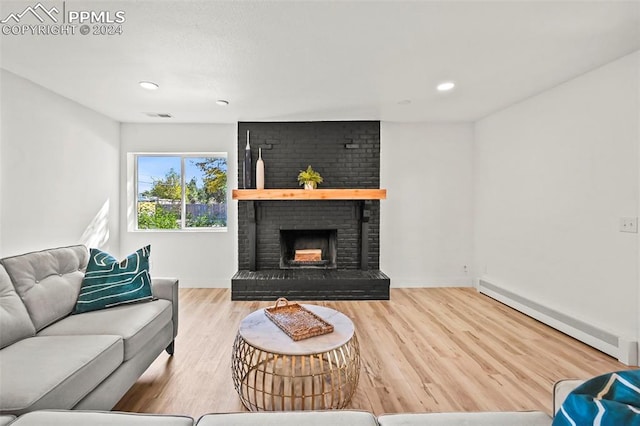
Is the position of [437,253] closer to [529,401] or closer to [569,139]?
[569,139]

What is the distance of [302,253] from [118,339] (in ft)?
9.83

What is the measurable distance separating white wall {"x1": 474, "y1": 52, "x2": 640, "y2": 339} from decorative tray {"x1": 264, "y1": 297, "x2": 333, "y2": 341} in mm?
2426

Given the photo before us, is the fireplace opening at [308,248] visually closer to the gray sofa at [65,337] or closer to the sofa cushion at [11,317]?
the gray sofa at [65,337]

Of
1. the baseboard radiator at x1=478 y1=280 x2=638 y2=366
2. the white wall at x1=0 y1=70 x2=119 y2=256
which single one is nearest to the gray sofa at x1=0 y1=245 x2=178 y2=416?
the white wall at x1=0 y1=70 x2=119 y2=256

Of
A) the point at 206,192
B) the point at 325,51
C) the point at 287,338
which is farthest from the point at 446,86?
the point at 206,192

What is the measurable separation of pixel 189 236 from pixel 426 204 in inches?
137

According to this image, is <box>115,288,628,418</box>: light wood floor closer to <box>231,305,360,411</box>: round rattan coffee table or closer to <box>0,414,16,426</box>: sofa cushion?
<box>231,305,360,411</box>: round rattan coffee table

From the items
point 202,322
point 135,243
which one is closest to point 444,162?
point 202,322

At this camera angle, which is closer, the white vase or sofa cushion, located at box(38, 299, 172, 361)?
sofa cushion, located at box(38, 299, 172, 361)

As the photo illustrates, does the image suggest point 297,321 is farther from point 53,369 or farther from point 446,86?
point 446,86

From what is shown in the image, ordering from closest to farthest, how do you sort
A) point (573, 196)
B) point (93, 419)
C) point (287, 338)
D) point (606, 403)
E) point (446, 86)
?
point (606, 403) < point (93, 419) < point (287, 338) < point (573, 196) < point (446, 86)

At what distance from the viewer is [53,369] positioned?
140 cm

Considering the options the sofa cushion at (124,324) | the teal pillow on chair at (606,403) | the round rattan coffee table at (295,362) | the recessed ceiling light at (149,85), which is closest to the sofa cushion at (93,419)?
the round rattan coffee table at (295,362)

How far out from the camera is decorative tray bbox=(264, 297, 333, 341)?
72.6 inches
